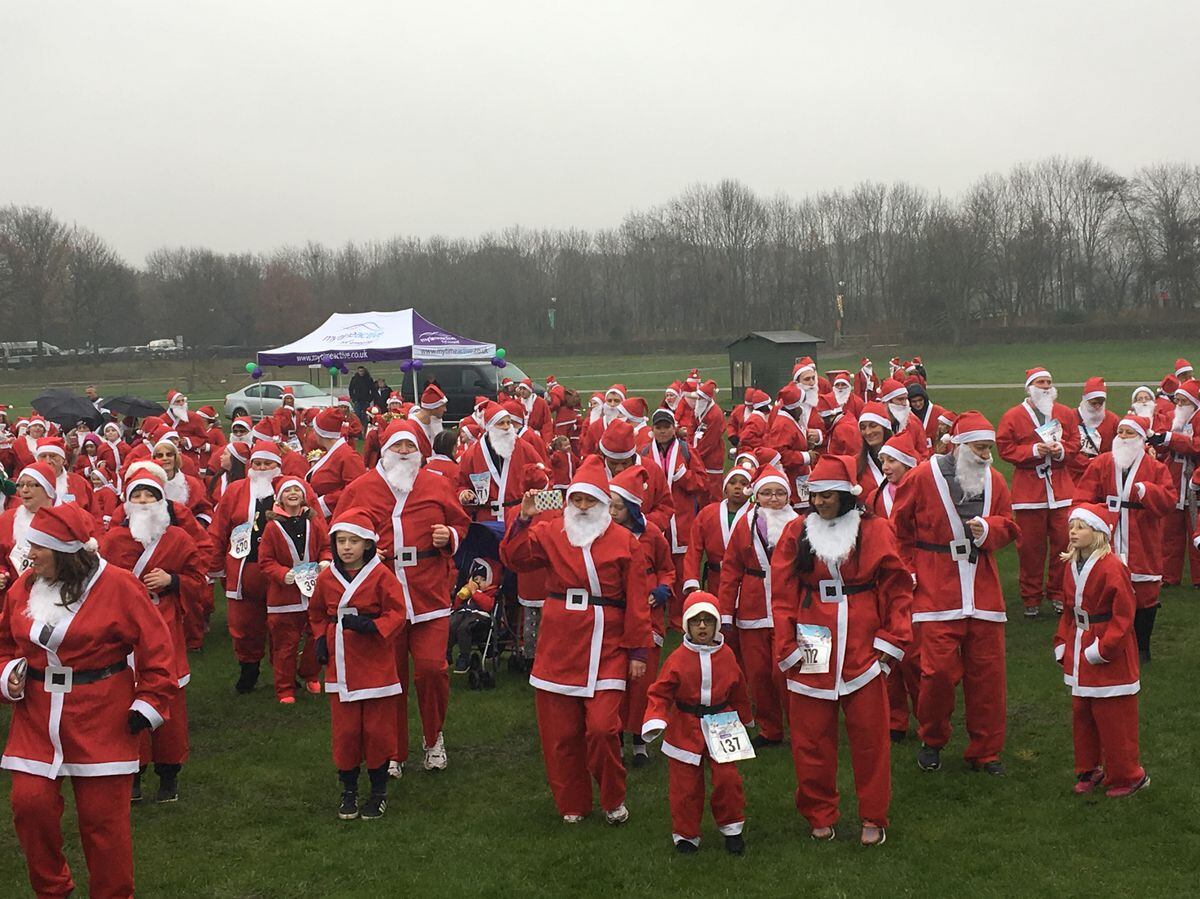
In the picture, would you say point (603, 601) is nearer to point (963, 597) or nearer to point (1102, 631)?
point (963, 597)

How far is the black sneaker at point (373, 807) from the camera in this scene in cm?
691

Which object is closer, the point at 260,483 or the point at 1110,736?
the point at 1110,736

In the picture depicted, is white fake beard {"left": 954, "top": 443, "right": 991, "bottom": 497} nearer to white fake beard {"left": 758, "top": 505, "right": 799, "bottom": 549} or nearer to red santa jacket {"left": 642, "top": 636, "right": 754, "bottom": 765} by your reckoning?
white fake beard {"left": 758, "top": 505, "right": 799, "bottom": 549}

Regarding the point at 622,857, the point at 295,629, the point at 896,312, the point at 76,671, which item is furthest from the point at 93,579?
the point at 896,312

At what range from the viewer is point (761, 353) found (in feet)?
98.6

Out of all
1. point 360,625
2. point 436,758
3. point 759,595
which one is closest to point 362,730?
point 360,625

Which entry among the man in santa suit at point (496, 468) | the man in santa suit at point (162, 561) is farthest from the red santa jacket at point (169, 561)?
the man in santa suit at point (496, 468)

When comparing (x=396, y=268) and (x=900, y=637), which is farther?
(x=396, y=268)

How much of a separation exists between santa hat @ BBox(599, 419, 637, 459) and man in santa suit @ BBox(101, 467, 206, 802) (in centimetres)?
363

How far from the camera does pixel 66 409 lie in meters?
21.3

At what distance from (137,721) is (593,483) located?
107 inches

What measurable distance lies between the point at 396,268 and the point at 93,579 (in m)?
92.7

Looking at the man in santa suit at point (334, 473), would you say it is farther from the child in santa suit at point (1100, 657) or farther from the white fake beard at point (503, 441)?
the child in santa suit at point (1100, 657)

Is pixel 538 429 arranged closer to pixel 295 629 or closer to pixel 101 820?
pixel 295 629
